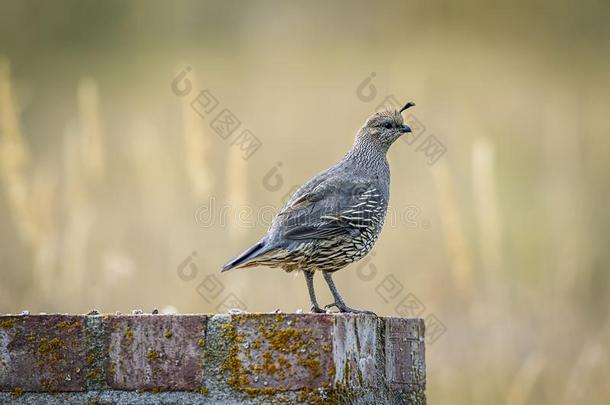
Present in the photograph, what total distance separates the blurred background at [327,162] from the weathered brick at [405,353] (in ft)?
2.77

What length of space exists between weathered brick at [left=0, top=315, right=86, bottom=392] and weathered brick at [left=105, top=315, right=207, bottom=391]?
0.08m

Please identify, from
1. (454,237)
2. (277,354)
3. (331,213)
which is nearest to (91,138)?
(331,213)

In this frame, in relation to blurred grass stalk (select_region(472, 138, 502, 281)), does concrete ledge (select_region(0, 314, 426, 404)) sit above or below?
below

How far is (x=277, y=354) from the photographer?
97.5 inches

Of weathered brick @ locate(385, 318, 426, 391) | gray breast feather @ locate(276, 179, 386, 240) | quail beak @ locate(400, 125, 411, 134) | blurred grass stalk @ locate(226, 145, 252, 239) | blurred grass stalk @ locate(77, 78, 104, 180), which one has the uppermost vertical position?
blurred grass stalk @ locate(77, 78, 104, 180)

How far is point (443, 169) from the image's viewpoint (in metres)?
5.17

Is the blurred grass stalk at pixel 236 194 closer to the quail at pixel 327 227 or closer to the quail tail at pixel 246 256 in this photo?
the quail at pixel 327 227

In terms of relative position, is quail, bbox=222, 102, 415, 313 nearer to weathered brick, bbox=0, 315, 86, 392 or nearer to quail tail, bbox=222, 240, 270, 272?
quail tail, bbox=222, 240, 270, 272

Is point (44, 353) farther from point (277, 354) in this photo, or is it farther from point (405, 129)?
point (405, 129)

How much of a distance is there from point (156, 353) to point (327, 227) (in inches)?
71.5

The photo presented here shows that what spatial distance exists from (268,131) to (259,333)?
16.3ft

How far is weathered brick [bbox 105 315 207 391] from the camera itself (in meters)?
2.49

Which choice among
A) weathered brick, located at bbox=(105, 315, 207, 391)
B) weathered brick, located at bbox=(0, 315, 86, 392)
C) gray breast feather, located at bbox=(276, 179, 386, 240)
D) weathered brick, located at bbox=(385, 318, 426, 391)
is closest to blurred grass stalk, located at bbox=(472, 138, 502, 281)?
gray breast feather, located at bbox=(276, 179, 386, 240)

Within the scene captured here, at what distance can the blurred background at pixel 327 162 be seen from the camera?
4996mm
